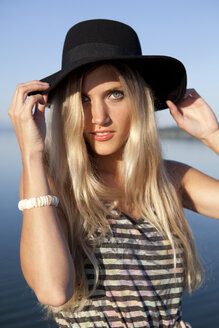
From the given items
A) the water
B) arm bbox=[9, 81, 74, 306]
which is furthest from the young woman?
the water

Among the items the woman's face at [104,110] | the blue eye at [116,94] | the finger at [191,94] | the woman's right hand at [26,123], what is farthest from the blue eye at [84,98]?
the finger at [191,94]

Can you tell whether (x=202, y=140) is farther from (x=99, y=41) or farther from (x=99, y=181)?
(x=99, y=41)

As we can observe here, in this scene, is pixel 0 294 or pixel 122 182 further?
pixel 0 294

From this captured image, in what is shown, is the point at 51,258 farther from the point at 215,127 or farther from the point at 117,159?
the point at 215,127

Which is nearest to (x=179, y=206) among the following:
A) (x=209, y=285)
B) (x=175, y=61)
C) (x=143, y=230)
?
(x=143, y=230)

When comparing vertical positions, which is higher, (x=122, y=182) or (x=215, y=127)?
(x=215, y=127)

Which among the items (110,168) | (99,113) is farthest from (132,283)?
(99,113)

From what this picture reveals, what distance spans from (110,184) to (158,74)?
87 centimetres

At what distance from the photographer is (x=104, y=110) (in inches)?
95.1

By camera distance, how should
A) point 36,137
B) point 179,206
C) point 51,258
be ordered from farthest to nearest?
point 179,206, point 36,137, point 51,258

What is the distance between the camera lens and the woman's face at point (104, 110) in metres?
2.40

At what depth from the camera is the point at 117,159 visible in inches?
113

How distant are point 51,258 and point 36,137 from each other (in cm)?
65

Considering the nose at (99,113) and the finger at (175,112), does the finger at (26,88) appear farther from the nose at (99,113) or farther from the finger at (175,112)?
the finger at (175,112)
